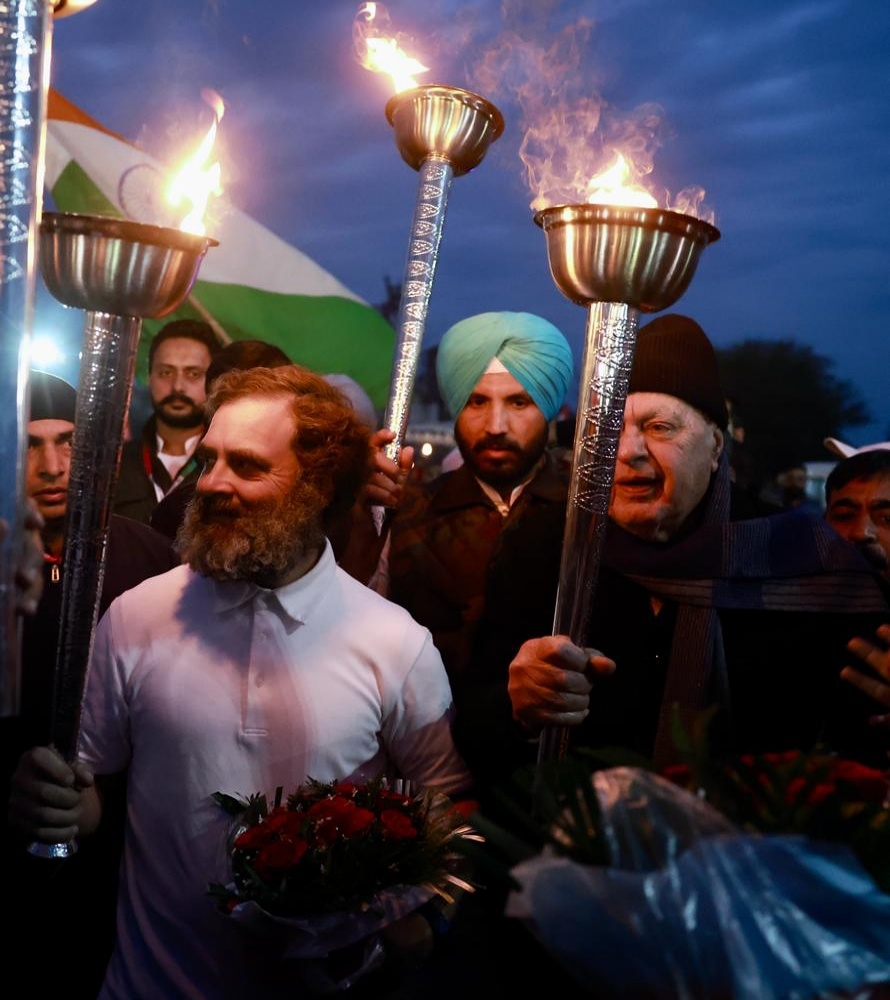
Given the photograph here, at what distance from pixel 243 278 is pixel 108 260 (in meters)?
6.16

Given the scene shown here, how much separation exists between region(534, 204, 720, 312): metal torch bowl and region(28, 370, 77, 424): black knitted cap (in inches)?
79.9

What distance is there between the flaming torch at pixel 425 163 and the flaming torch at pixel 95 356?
0.92 meters

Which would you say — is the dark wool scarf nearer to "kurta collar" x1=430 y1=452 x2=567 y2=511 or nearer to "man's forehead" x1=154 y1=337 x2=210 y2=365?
"kurta collar" x1=430 y1=452 x2=567 y2=511

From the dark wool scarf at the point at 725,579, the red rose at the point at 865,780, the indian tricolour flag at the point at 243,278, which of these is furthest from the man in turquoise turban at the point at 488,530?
the indian tricolour flag at the point at 243,278

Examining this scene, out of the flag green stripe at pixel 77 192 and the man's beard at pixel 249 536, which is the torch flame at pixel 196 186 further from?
the flag green stripe at pixel 77 192

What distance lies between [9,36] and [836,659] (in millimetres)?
2453

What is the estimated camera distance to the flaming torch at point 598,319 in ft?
7.36

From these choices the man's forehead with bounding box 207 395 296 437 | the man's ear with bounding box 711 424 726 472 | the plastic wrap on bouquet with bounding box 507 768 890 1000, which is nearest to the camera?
the plastic wrap on bouquet with bounding box 507 768 890 1000

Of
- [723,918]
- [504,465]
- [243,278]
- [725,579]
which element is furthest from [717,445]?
[243,278]

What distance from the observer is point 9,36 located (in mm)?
1623

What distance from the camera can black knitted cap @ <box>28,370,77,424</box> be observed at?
372 centimetres

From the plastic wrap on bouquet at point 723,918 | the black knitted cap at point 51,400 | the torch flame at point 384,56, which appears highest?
the torch flame at point 384,56

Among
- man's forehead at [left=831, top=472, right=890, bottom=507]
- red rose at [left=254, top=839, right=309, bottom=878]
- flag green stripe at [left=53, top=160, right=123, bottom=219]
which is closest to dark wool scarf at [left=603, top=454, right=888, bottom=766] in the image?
red rose at [left=254, top=839, right=309, bottom=878]

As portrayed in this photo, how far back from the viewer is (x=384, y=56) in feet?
11.0
